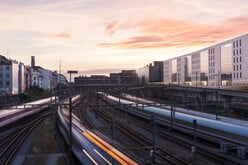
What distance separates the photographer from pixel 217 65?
298ft

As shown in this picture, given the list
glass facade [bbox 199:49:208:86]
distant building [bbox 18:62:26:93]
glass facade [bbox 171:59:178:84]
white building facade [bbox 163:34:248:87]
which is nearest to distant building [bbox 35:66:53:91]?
distant building [bbox 18:62:26:93]

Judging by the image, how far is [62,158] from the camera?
23.1 m

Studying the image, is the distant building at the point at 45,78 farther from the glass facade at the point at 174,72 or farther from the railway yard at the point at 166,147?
the railway yard at the point at 166,147

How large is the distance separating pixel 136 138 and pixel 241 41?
5354cm

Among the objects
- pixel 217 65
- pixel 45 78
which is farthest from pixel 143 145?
pixel 45 78

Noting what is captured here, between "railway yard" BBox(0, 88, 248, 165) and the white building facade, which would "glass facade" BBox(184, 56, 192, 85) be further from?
"railway yard" BBox(0, 88, 248, 165)

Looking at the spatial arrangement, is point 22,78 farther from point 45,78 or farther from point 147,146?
point 147,146

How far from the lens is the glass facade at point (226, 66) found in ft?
271

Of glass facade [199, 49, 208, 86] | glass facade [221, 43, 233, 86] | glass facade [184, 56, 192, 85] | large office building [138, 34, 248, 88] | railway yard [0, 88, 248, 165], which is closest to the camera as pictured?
railway yard [0, 88, 248, 165]

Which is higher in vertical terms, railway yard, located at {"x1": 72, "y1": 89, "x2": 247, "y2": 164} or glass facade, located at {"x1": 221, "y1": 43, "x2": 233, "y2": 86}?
glass facade, located at {"x1": 221, "y1": 43, "x2": 233, "y2": 86}

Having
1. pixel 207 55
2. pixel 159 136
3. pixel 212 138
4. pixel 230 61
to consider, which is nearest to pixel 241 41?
pixel 230 61

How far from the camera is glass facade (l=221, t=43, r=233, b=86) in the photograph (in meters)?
82.6

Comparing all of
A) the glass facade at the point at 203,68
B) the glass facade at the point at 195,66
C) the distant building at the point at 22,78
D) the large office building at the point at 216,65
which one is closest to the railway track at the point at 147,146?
the large office building at the point at 216,65

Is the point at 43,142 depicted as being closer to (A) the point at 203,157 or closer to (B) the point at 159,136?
(B) the point at 159,136
